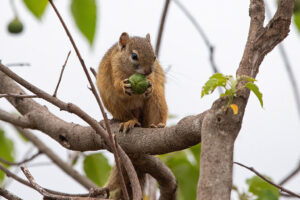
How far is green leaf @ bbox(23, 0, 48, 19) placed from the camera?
2.40 meters

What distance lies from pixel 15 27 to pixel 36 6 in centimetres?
118

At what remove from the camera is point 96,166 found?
11.1 ft

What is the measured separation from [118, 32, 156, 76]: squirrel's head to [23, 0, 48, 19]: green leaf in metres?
0.98

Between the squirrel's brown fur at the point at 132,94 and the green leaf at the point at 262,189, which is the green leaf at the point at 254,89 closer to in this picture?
the green leaf at the point at 262,189

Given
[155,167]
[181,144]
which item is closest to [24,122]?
[155,167]

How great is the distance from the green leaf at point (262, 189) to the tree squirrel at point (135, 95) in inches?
30.0

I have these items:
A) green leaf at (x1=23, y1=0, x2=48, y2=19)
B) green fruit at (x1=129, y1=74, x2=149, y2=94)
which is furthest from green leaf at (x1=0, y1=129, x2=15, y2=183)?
green leaf at (x1=23, y1=0, x2=48, y2=19)

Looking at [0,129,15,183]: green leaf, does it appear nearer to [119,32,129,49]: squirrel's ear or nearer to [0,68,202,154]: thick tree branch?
[0,68,202,154]: thick tree branch

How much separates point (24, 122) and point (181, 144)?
1168 millimetres

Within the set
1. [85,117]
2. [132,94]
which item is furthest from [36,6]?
[132,94]

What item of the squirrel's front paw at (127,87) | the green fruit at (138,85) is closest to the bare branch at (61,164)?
the squirrel's front paw at (127,87)

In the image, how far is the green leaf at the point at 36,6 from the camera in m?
2.40

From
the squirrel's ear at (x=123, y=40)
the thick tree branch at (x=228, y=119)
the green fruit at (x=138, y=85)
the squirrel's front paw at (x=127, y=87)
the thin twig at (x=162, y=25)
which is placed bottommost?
the thick tree branch at (x=228, y=119)

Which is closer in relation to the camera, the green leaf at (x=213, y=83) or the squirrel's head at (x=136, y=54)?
the green leaf at (x=213, y=83)
